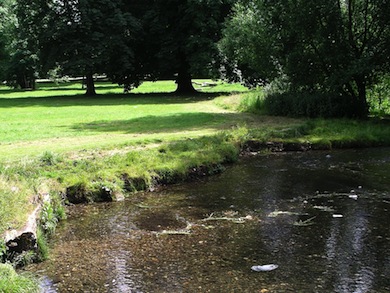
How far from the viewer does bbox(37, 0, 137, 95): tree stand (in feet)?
103

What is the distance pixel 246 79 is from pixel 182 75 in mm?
5529

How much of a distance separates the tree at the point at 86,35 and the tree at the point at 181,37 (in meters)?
1.72

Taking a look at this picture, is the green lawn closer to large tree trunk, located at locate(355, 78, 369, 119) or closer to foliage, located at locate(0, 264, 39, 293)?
large tree trunk, located at locate(355, 78, 369, 119)

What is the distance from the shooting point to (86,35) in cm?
3234

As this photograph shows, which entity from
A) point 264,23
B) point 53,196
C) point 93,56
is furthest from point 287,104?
point 93,56

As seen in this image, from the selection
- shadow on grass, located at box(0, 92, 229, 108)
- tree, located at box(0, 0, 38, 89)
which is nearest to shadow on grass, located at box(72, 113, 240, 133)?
shadow on grass, located at box(0, 92, 229, 108)

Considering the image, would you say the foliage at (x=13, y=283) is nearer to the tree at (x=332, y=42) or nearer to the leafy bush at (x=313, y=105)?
the tree at (x=332, y=42)

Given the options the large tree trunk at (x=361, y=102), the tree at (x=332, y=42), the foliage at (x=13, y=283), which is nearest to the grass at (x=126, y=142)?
the foliage at (x=13, y=283)

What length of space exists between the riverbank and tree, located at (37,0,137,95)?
10.0m

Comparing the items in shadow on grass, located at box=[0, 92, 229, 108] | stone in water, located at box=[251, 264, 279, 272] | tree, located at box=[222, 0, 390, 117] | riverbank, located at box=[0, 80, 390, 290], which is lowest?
stone in water, located at box=[251, 264, 279, 272]

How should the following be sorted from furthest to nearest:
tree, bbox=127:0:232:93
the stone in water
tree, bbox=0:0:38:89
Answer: tree, bbox=0:0:38:89
tree, bbox=127:0:232:93
the stone in water

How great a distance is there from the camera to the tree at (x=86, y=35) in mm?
31484

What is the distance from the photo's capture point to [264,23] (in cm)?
1948

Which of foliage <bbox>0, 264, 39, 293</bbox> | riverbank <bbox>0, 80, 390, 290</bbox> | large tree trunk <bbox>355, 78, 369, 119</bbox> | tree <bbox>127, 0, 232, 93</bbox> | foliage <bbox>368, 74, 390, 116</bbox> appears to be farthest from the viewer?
tree <bbox>127, 0, 232, 93</bbox>
